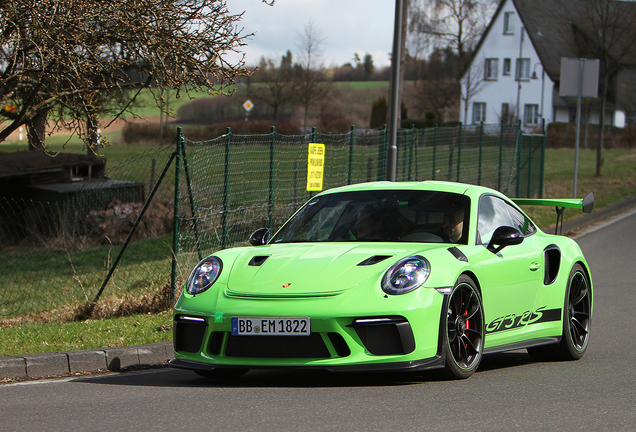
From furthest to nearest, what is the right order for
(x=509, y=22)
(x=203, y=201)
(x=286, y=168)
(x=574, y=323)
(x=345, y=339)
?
(x=509, y=22) → (x=286, y=168) → (x=203, y=201) → (x=574, y=323) → (x=345, y=339)

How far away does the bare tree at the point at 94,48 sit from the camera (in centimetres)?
974

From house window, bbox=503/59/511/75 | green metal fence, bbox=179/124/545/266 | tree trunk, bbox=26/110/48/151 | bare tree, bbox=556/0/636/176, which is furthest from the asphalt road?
house window, bbox=503/59/511/75

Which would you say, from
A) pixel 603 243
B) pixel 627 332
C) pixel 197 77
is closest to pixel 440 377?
pixel 627 332

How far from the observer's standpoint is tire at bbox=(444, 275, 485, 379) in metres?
5.69

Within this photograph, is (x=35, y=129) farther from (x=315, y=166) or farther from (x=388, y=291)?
(x=388, y=291)

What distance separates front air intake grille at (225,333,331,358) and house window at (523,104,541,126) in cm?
6447

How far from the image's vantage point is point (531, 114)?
2680 inches

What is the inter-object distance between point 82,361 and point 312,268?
2265mm

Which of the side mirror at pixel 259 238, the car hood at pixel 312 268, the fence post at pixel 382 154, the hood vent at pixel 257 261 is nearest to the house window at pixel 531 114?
the fence post at pixel 382 154

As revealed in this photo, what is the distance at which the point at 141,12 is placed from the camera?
34.1 ft

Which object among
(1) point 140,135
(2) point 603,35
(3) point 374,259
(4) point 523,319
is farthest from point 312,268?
(1) point 140,135

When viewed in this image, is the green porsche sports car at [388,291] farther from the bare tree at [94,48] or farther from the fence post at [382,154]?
the fence post at [382,154]

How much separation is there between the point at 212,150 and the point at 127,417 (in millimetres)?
7084

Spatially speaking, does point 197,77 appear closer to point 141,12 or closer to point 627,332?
point 141,12
